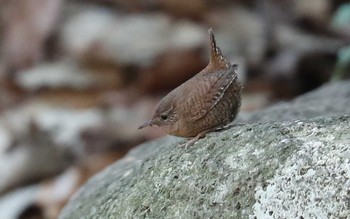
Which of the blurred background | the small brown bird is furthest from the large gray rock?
the blurred background

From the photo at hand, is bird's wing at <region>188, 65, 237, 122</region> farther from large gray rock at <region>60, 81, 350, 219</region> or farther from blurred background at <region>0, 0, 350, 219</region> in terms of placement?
blurred background at <region>0, 0, 350, 219</region>

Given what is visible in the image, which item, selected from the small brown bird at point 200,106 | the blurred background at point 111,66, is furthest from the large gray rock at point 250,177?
the blurred background at point 111,66

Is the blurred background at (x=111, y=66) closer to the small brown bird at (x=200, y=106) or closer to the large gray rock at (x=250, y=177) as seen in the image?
the small brown bird at (x=200, y=106)

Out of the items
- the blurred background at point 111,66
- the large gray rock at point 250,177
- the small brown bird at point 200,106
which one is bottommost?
the large gray rock at point 250,177

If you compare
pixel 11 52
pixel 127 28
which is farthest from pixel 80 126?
pixel 11 52

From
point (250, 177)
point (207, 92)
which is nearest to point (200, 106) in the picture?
point (207, 92)

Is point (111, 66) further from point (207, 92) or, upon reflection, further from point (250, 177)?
point (250, 177)
